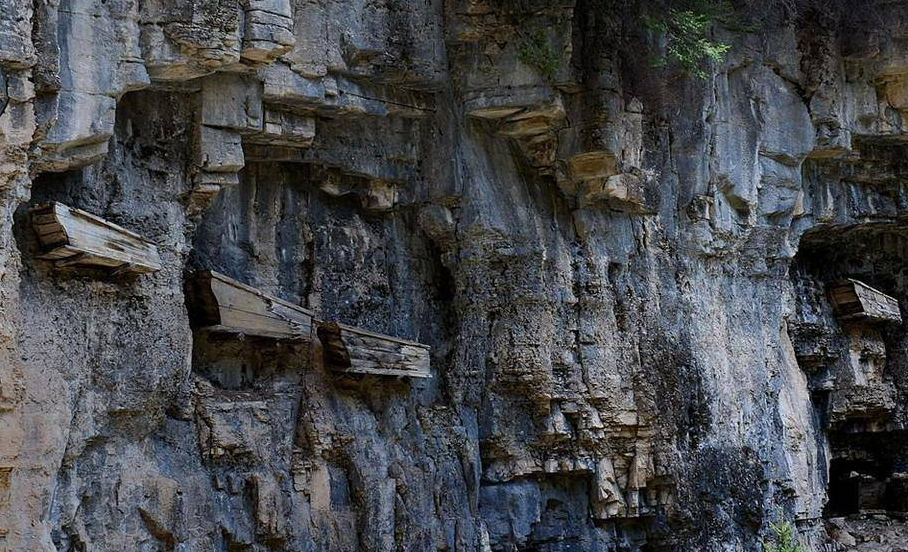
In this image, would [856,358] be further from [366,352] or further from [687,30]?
[366,352]

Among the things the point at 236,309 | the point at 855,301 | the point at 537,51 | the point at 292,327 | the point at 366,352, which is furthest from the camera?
the point at 855,301

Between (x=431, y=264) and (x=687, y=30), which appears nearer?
(x=687, y=30)

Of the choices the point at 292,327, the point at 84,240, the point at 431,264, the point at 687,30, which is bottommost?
the point at 292,327

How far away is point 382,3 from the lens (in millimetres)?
10461

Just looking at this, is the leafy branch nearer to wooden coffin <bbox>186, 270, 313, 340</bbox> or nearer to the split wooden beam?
the split wooden beam

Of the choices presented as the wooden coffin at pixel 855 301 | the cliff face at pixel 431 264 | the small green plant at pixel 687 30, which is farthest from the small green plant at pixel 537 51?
the wooden coffin at pixel 855 301

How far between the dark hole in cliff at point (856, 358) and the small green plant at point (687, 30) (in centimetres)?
497

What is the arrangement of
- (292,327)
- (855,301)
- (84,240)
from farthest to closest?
1. (855,301)
2. (292,327)
3. (84,240)

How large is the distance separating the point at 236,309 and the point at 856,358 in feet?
34.0

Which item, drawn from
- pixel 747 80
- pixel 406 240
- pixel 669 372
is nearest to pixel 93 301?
pixel 406 240

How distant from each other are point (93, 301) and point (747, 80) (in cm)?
789

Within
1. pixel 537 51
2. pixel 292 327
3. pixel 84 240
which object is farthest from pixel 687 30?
pixel 84 240

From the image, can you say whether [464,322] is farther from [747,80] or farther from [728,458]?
[747,80]

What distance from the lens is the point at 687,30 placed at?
1162 cm
